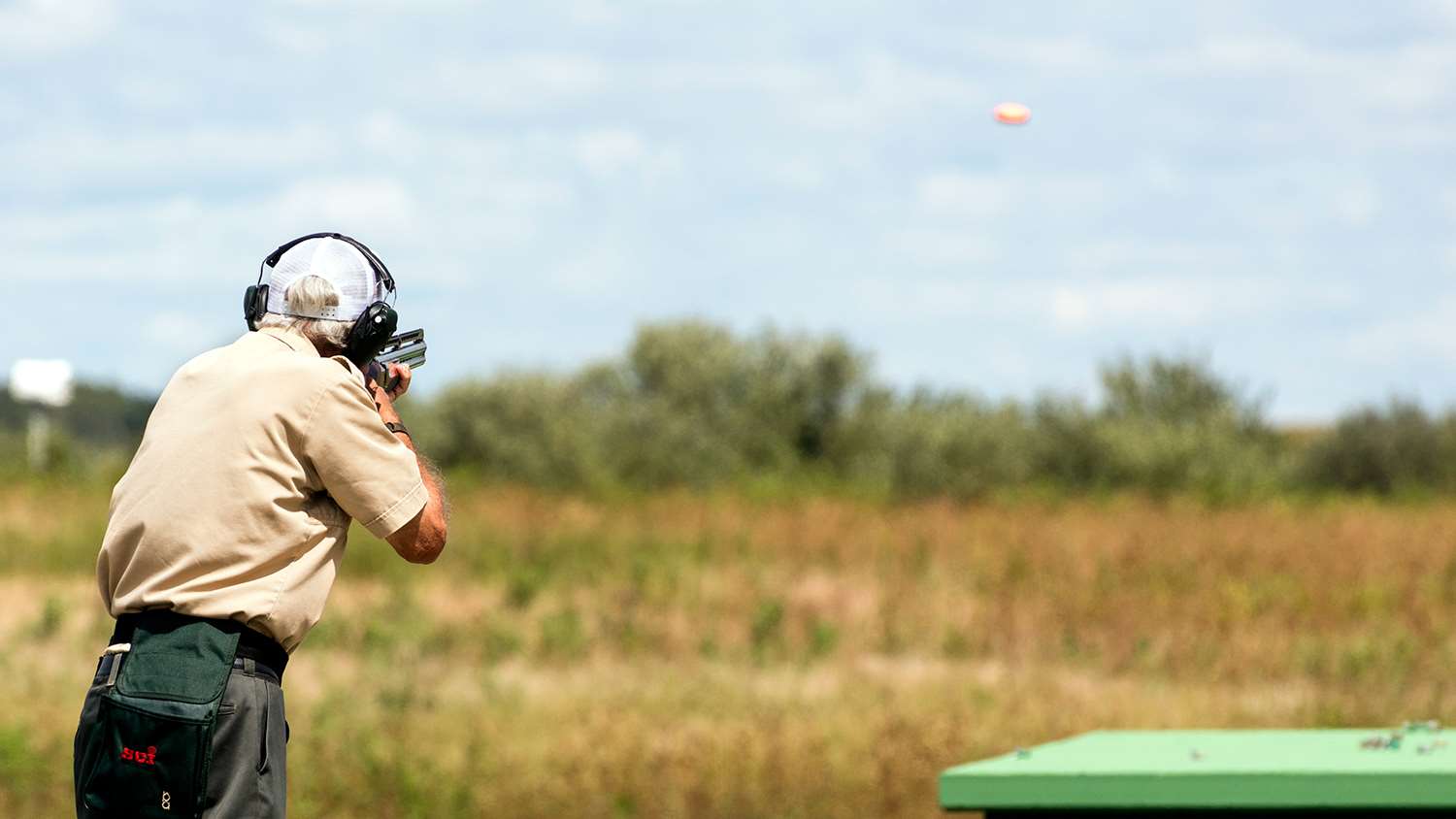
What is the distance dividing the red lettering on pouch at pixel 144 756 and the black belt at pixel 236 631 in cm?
21

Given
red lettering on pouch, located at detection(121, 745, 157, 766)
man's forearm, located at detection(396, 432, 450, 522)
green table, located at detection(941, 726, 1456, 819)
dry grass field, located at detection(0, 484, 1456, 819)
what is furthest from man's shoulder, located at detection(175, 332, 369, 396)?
dry grass field, located at detection(0, 484, 1456, 819)

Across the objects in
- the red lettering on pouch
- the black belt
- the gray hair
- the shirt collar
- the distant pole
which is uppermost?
the distant pole

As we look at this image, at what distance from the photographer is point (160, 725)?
308 cm

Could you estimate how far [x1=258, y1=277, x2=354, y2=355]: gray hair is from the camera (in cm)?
340

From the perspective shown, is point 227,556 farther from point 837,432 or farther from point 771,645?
point 837,432

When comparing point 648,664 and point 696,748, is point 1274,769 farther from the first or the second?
point 648,664

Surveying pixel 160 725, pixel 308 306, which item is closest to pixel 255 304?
pixel 308 306

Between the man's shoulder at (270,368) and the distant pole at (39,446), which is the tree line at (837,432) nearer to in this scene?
the distant pole at (39,446)

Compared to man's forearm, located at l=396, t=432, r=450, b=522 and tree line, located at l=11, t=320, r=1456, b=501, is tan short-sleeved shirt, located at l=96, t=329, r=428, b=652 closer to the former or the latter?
man's forearm, located at l=396, t=432, r=450, b=522

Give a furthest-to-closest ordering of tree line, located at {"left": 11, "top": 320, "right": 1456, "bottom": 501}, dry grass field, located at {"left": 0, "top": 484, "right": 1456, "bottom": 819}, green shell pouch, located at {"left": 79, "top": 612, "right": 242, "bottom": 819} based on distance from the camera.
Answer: tree line, located at {"left": 11, "top": 320, "right": 1456, "bottom": 501}, dry grass field, located at {"left": 0, "top": 484, "right": 1456, "bottom": 819}, green shell pouch, located at {"left": 79, "top": 612, "right": 242, "bottom": 819}

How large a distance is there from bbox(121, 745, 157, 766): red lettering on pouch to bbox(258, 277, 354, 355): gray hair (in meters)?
0.84

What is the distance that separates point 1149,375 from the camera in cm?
4697

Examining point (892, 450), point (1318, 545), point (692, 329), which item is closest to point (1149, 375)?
point (892, 450)

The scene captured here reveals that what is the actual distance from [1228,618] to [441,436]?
37109 millimetres
